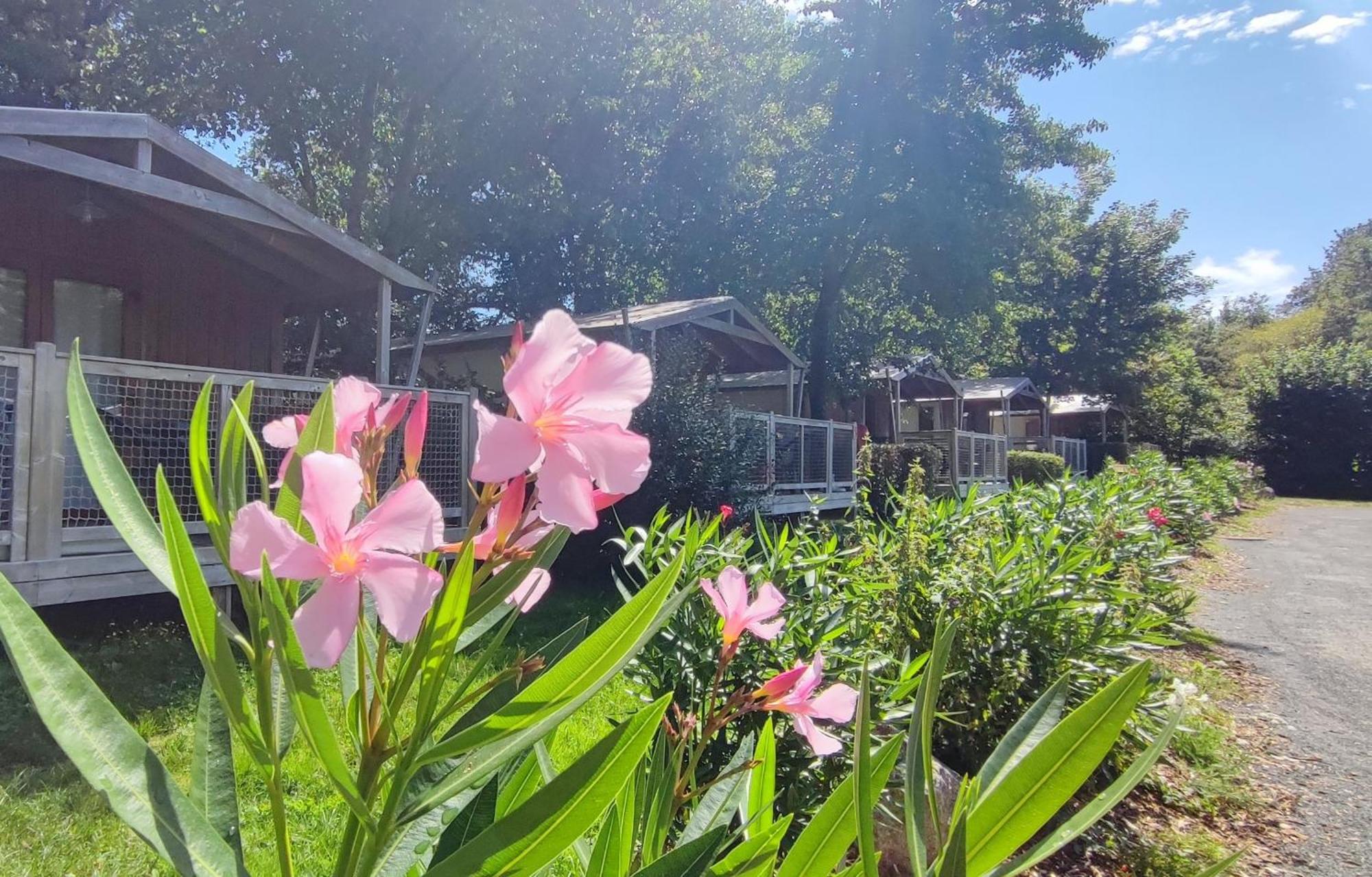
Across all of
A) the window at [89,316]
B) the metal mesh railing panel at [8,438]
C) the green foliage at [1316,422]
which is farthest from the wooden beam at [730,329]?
the green foliage at [1316,422]

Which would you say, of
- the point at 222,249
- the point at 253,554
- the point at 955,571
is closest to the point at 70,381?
the point at 253,554

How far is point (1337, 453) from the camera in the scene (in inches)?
1228

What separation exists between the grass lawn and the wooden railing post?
78 cm

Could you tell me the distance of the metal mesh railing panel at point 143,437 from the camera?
18.7ft

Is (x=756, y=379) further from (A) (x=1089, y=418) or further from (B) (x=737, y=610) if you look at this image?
(A) (x=1089, y=418)

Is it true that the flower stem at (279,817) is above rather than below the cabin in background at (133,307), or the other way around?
below

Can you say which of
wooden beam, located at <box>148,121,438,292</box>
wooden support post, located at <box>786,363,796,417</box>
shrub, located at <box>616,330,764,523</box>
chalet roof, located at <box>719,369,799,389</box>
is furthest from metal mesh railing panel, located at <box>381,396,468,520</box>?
chalet roof, located at <box>719,369,799,389</box>

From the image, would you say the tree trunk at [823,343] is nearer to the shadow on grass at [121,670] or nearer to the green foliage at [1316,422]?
the shadow on grass at [121,670]

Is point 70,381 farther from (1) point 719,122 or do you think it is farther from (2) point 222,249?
(1) point 719,122

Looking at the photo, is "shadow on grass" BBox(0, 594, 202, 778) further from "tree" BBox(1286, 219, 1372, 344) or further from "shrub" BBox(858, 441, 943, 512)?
"tree" BBox(1286, 219, 1372, 344)

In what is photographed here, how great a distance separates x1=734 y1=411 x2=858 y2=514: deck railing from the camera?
35.3 feet

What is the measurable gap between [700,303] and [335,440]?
45.1 feet

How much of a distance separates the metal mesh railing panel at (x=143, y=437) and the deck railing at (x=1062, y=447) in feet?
88.3

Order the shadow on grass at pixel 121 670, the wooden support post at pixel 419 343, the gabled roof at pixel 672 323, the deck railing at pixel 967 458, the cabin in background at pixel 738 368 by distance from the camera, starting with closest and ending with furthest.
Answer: the shadow on grass at pixel 121 670
the wooden support post at pixel 419 343
the cabin in background at pixel 738 368
the gabled roof at pixel 672 323
the deck railing at pixel 967 458
